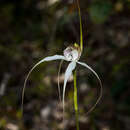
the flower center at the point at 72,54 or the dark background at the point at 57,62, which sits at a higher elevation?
the dark background at the point at 57,62

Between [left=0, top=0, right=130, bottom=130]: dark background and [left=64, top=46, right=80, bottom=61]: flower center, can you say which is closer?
[left=64, top=46, right=80, bottom=61]: flower center

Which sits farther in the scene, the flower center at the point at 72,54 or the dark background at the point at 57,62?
the dark background at the point at 57,62

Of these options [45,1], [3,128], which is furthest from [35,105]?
[45,1]

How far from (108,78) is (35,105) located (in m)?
0.67

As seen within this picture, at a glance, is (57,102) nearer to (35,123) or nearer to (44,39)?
(35,123)

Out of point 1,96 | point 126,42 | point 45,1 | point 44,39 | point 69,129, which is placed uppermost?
point 45,1

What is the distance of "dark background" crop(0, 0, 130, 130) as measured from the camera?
2.15 metres

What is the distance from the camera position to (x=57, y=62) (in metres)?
2.76

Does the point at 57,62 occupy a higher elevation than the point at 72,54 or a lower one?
higher

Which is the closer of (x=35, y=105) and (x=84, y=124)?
(x=84, y=124)

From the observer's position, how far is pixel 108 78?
237cm

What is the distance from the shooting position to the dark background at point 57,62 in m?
2.15

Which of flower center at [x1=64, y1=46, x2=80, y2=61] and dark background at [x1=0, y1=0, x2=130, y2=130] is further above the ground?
dark background at [x1=0, y1=0, x2=130, y2=130]

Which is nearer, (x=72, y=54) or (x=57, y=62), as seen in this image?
(x=72, y=54)
